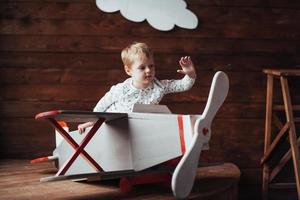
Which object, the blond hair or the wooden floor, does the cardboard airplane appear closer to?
the wooden floor

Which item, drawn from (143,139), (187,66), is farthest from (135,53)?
(143,139)

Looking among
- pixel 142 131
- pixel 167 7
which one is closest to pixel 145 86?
pixel 142 131

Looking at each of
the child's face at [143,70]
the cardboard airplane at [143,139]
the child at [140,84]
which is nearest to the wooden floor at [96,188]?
the cardboard airplane at [143,139]

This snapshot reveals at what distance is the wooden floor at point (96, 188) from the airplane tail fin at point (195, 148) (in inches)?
8.5

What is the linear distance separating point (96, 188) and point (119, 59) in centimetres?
82

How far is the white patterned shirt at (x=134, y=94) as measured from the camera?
1.49 metres

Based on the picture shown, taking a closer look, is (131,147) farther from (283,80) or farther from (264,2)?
(264,2)

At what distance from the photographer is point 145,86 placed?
1491 millimetres

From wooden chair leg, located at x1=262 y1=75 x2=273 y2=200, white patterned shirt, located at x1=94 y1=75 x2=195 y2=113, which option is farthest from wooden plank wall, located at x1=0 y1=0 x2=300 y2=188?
white patterned shirt, located at x1=94 y1=75 x2=195 y2=113

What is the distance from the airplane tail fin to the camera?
3.42ft

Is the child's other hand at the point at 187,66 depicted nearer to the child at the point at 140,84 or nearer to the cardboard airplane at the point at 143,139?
the child at the point at 140,84

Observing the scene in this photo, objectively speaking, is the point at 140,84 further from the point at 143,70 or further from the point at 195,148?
the point at 195,148

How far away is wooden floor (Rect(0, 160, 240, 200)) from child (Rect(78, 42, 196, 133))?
0.21 metres

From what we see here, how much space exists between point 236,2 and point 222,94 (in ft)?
3.54
